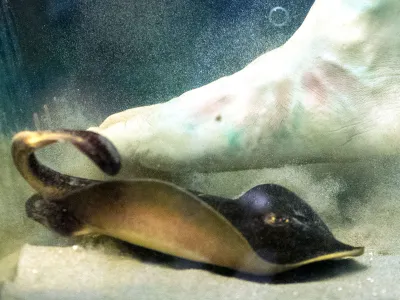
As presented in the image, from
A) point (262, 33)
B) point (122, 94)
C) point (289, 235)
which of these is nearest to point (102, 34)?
point (122, 94)

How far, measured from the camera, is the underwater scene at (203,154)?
1.45 meters

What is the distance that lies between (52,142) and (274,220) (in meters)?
0.87

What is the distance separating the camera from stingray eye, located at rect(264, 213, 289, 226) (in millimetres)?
1572

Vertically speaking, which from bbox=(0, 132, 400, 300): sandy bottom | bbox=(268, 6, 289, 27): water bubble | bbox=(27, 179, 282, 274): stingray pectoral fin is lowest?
bbox=(0, 132, 400, 300): sandy bottom

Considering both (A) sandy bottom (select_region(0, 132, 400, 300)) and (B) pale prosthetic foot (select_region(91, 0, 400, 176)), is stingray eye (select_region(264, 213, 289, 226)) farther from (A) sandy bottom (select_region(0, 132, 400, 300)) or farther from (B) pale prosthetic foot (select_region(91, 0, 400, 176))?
(B) pale prosthetic foot (select_region(91, 0, 400, 176))

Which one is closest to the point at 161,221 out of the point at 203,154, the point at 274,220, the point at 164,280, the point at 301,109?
the point at 164,280

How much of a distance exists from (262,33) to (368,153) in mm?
1446

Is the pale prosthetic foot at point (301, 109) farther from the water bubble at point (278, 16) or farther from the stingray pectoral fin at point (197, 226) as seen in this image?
the water bubble at point (278, 16)

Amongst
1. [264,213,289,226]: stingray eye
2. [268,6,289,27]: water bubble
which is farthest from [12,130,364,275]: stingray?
[268,6,289,27]: water bubble

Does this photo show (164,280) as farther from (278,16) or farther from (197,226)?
(278,16)

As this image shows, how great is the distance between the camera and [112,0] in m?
3.28

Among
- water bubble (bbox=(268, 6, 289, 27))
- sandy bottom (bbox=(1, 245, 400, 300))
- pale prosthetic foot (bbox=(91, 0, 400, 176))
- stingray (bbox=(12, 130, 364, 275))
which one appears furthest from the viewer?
water bubble (bbox=(268, 6, 289, 27))

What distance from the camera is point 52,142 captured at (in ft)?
4.79

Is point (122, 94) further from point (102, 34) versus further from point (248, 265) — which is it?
point (248, 265)
